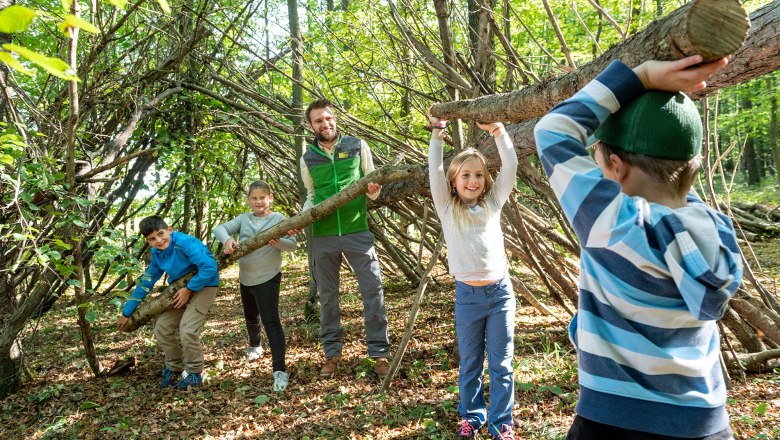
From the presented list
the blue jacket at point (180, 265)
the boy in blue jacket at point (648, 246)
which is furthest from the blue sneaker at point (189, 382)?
the boy in blue jacket at point (648, 246)

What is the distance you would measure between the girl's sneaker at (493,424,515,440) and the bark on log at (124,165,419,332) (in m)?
1.52

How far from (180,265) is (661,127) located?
134 inches

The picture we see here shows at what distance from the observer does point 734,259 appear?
100 cm

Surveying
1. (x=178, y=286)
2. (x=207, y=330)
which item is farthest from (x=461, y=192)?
(x=207, y=330)

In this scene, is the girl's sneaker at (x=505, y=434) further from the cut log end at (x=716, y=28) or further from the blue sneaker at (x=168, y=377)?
the blue sneaker at (x=168, y=377)

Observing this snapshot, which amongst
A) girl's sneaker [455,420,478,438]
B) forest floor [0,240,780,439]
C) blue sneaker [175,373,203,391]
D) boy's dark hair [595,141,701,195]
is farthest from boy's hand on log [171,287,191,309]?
boy's dark hair [595,141,701,195]

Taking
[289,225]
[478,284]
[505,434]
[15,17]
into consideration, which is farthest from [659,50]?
[289,225]

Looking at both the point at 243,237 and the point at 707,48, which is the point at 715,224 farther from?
the point at 243,237

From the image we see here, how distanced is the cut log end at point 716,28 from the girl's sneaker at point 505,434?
193 centimetres

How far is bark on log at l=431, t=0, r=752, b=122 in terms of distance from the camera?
1.00 metres

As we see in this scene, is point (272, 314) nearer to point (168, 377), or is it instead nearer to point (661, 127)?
point (168, 377)

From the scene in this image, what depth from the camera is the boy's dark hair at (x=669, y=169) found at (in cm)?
105

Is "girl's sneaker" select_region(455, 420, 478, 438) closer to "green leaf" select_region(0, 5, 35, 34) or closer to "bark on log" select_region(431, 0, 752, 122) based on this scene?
"bark on log" select_region(431, 0, 752, 122)

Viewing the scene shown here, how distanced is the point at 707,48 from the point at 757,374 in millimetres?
2989
